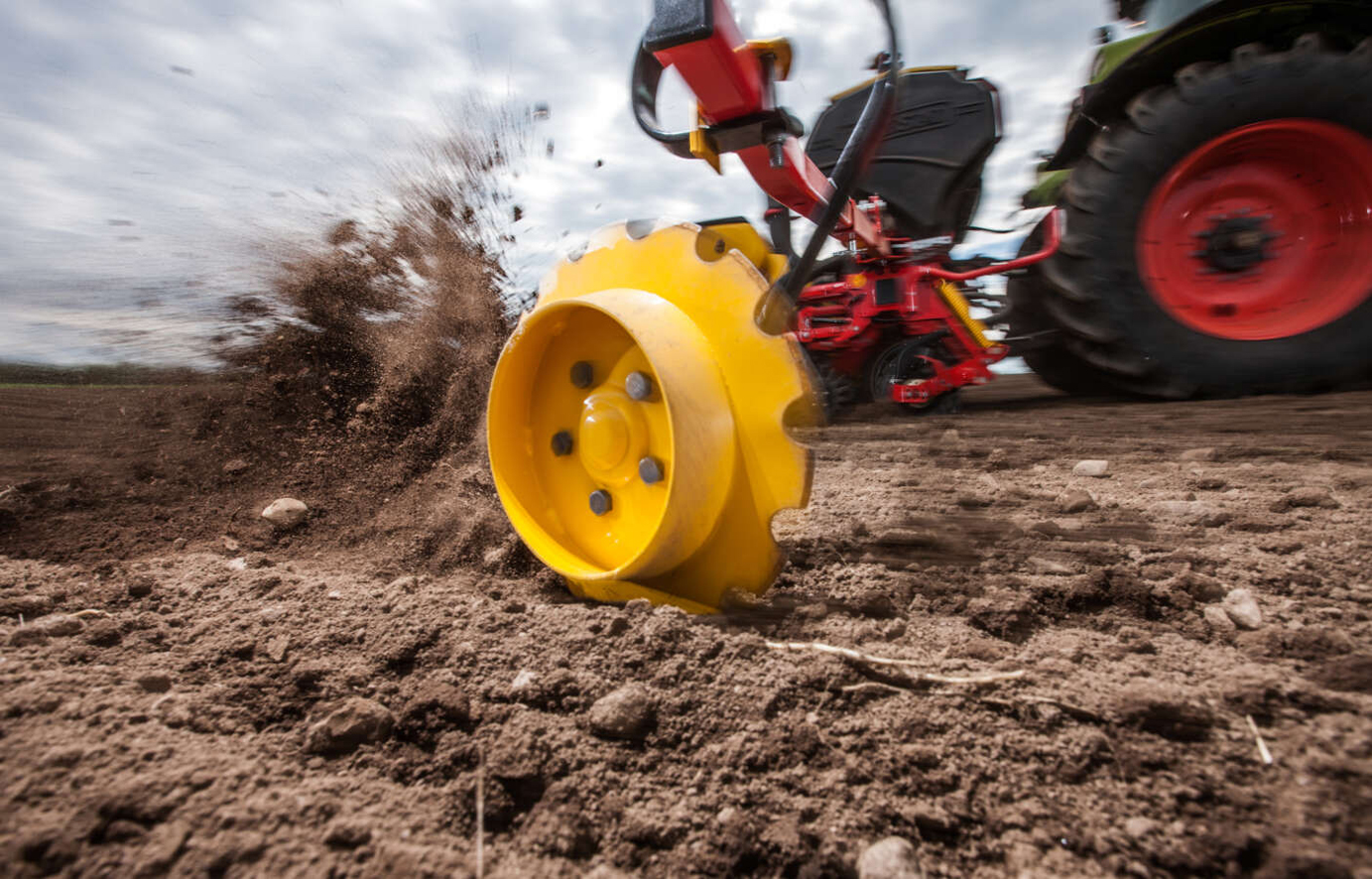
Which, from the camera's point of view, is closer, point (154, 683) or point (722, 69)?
point (154, 683)

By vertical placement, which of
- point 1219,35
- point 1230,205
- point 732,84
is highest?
point 1219,35

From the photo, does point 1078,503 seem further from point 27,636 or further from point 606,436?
point 27,636

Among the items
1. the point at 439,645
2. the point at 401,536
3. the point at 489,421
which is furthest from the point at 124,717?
the point at 401,536

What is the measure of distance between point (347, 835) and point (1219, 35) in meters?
3.27

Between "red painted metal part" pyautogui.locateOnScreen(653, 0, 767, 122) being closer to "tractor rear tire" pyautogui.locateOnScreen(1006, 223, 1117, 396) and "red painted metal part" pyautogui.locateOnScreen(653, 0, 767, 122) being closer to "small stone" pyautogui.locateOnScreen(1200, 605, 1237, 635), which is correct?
"small stone" pyautogui.locateOnScreen(1200, 605, 1237, 635)

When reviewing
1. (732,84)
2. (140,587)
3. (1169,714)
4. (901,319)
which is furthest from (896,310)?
(140,587)

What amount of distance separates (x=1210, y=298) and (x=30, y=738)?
3.24m

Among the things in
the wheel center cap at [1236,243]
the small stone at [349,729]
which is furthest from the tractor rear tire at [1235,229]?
the small stone at [349,729]

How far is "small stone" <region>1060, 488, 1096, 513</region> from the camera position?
5.72 feet

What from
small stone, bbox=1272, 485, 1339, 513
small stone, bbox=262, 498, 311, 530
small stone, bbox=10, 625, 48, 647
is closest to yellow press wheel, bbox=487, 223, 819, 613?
small stone, bbox=10, 625, 48, 647

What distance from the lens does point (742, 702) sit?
931mm

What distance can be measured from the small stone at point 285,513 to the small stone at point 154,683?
44.6 inches

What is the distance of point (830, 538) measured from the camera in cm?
166

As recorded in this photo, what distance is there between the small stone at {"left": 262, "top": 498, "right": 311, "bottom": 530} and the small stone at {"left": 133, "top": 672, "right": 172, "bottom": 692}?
3.72 feet
